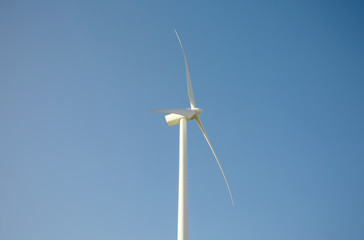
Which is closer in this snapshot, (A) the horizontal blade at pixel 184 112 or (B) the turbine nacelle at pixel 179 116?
(A) the horizontal blade at pixel 184 112

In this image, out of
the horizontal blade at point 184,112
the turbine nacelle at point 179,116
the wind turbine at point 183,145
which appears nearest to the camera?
the wind turbine at point 183,145

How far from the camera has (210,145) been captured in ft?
69.2

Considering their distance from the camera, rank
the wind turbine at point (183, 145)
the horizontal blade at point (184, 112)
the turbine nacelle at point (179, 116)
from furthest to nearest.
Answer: the turbine nacelle at point (179, 116)
the horizontal blade at point (184, 112)
the wind turbine at point (183, 145)

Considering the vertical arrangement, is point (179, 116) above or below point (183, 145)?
above

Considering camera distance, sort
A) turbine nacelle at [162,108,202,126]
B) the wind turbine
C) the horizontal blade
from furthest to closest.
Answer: turbine nacelle at [162,108,202,126]
the horizontal blade
the wind turbine

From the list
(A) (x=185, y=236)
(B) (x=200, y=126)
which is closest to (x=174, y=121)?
(B) (x=200, y=126)

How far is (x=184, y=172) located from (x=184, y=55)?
10.3 meters

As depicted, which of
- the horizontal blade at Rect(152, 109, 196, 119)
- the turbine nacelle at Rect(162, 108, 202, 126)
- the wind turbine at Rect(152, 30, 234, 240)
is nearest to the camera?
the wind turbine at Rect(152, 30, 234, 240)

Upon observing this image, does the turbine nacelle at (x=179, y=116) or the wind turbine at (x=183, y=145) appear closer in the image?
Result: the wind turbine at (x=183, y=145)

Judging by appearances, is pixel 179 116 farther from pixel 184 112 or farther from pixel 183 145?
pixel 183 145

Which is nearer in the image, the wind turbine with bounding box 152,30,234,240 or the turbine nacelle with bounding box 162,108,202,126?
the wind turbine with bounding box 152,30,234,240

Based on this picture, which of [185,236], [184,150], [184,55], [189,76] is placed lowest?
[185,236]

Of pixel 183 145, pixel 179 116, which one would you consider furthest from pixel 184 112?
pixel 183 145

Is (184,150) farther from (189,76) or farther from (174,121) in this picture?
(189,76)
